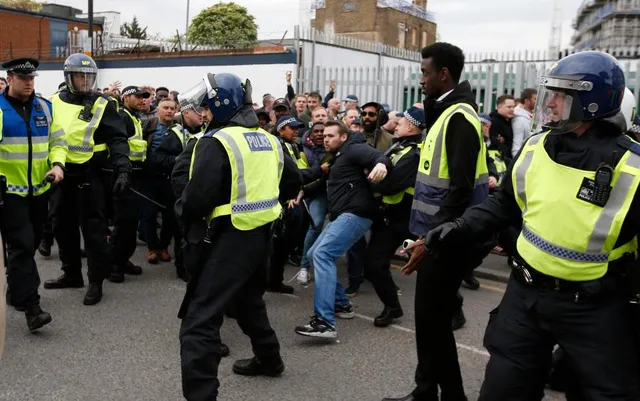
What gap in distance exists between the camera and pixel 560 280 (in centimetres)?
269

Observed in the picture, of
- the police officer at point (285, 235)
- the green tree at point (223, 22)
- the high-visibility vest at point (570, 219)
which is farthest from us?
the green tree at point (223, 22)

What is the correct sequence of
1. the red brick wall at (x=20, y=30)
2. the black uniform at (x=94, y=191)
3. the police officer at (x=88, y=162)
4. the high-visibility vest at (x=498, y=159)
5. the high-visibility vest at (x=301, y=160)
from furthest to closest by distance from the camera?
the red brick wall at (x=20, y=30), the high-visibility vest at (x=498, y=159), the high-visibility vest at (x=301, y=160), the black uniform at (x=94, y=191), the police officer at (x=88, y=162)

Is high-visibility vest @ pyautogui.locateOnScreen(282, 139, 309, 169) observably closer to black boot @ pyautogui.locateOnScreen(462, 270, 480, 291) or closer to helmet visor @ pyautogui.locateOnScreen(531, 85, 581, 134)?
black boot @ pyautogui.locateOnScreen(462, 270, 480, 291)

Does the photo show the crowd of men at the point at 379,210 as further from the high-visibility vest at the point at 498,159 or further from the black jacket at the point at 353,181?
the high-visibility vest at the point at 498,159

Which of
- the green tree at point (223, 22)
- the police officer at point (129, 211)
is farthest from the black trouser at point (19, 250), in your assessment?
the green tree at point (223, 22)

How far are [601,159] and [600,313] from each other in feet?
2.06

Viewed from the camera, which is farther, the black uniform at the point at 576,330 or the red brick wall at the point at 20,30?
the red brick wall at the point at 20,30

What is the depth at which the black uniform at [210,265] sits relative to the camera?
3590 millimetres

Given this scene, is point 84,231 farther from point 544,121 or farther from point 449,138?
point 544,121

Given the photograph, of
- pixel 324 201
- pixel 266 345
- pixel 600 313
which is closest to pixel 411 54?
pixel 324 201

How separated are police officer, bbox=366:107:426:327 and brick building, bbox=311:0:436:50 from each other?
52207mm

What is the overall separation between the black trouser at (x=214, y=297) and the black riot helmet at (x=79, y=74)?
9.67 ft

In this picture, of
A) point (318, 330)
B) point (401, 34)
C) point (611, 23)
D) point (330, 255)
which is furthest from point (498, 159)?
point (611, 23)

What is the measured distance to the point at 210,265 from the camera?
12.4ft
